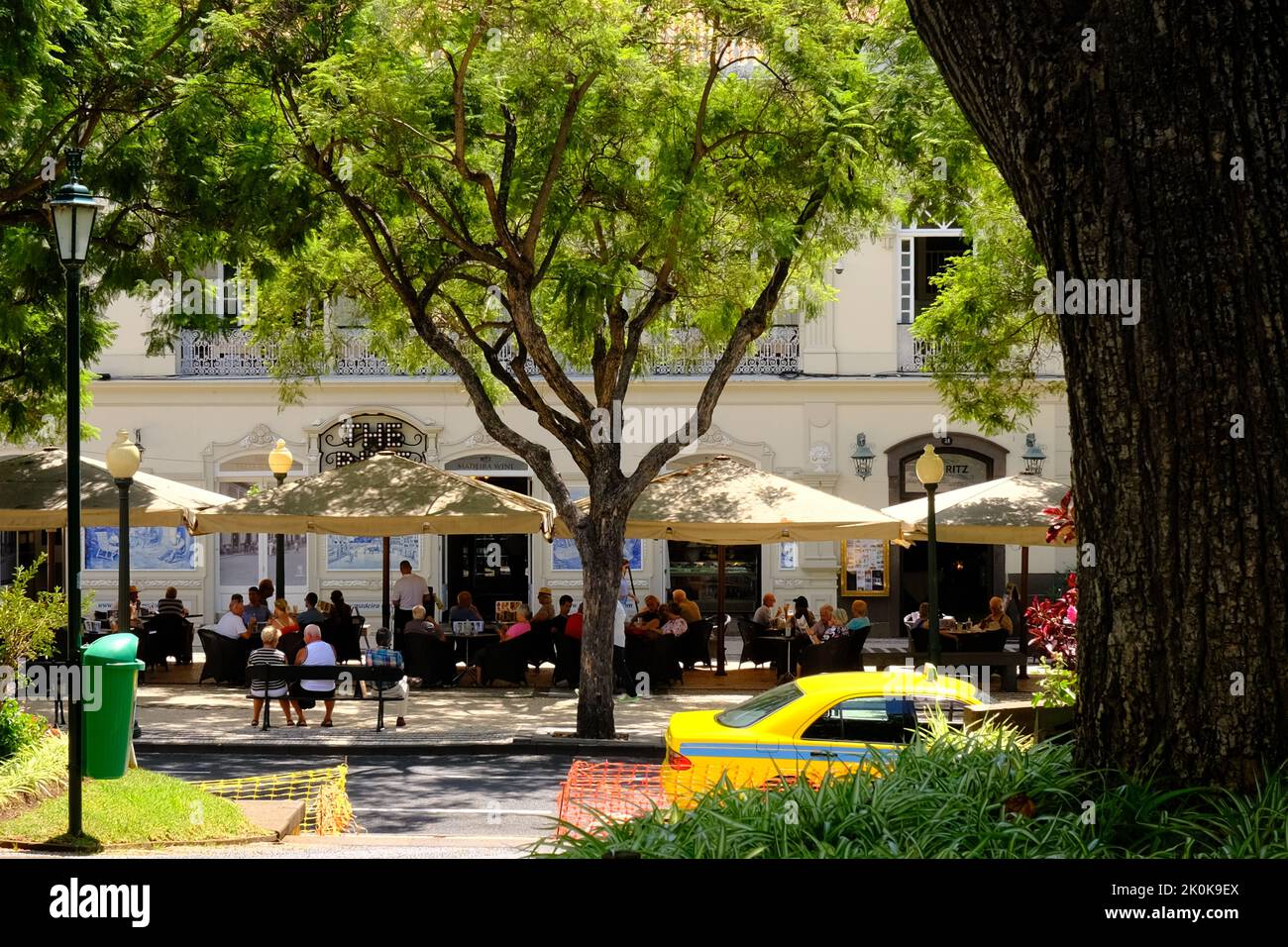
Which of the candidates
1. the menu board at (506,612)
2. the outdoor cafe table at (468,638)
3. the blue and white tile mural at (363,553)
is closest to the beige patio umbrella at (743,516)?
the outdoor cafe table at (468,638)

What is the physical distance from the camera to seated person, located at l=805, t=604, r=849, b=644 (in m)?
20.8

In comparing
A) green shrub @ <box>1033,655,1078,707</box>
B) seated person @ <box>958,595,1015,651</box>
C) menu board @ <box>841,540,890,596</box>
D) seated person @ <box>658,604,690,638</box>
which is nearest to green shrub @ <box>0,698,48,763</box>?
green shrub @ <box>1033,655,1078,707</box>

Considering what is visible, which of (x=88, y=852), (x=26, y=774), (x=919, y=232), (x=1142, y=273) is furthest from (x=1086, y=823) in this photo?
(x=919, y=232)

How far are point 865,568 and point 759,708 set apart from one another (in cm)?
1825

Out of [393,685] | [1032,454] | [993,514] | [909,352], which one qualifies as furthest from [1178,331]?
[909,352]

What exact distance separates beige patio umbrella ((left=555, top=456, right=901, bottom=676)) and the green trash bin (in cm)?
917

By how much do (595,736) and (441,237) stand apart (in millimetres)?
6376

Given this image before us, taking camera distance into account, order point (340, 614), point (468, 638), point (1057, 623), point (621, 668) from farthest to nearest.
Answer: point (340, 614), point (468, 638), point (621, 668), point (1057, 623)

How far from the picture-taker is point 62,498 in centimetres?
1998

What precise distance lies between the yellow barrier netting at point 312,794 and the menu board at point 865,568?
16772 millimetres

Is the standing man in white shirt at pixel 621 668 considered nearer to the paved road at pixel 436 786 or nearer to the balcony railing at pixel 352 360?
the paved road at pixel 436 786

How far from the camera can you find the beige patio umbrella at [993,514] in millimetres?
20312

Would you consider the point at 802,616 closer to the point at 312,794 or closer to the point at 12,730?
the point at 312,794

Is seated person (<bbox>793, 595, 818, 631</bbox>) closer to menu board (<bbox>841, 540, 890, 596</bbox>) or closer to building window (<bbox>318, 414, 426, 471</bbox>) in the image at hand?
menu board (<bbox>841, 540, 890, 596</bbox>)
